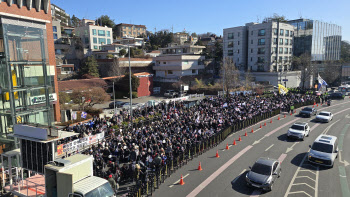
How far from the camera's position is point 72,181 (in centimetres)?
848

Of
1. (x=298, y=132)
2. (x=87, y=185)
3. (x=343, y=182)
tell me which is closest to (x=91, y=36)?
(x=298, y=132)

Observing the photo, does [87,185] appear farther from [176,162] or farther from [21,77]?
[21,77]

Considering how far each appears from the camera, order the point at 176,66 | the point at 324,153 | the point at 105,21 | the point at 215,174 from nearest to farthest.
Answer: the point at 215,174
the point at 324,153
the point at 176,66
the point at 105,21

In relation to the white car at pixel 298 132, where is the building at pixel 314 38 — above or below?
above

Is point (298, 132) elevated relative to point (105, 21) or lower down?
lower down

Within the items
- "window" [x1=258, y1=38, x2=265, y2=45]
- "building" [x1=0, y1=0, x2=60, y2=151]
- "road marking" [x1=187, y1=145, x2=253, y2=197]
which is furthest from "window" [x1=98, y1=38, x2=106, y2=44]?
"road marking" [x1=187, y1=145, x2=253, y2=197]

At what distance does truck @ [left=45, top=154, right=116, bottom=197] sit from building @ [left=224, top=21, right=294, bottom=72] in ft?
200

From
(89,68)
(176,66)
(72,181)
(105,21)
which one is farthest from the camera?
(105,21)

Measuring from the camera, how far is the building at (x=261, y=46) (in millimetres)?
64438

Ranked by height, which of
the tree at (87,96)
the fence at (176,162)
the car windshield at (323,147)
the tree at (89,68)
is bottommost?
the fence at (176,162)

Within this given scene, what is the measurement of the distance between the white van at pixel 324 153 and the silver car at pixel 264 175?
3931 mm

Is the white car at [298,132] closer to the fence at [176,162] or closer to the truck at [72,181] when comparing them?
the fence at [176,162]

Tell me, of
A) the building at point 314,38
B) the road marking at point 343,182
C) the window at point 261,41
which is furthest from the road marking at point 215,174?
the building at point 314,38

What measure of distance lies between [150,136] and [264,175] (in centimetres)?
856
